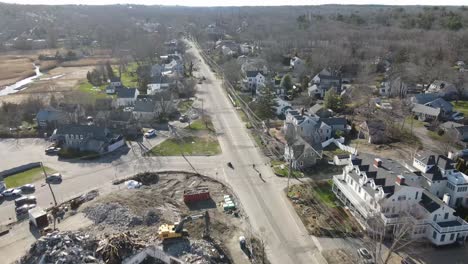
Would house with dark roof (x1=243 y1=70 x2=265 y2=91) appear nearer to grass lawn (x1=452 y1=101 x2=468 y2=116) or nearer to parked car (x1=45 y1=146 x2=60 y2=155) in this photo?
grass lawn (x1=452 y1=101 x2=468 y2=116)

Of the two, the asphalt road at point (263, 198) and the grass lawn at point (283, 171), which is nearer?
the asphalt road at point (263, 198)

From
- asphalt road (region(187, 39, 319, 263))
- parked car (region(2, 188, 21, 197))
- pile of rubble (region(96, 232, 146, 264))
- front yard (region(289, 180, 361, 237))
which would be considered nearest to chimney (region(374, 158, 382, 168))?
front yard (region(289, 180, 361, 237))

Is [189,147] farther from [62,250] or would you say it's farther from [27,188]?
[62,250]

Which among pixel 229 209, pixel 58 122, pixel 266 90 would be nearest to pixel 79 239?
pixel 229 209

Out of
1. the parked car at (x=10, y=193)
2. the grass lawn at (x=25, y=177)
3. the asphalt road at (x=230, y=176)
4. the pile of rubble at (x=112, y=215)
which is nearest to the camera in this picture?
the asphalt road at (x=230, y=176)

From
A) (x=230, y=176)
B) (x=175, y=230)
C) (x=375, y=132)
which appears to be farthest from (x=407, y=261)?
(x=375, y=132)

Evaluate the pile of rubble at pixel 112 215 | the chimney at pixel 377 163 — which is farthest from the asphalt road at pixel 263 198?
the pile of rubble at pixel 112 215

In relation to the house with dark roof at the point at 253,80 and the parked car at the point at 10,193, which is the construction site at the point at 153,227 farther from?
the house with dark roof at the point at 253,80
